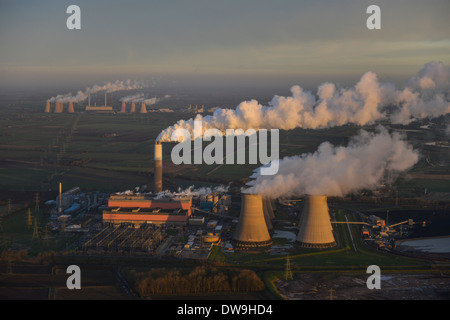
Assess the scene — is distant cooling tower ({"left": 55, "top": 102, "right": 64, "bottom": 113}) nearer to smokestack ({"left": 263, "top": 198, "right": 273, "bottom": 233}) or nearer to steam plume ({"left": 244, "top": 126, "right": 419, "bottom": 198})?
steam plume ({"left": 244, "top": 126, "right": 419, "bottom": 198})

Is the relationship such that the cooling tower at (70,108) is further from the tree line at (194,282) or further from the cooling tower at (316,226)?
the tree line at (194,282)

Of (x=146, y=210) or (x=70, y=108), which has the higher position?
(x=70, y=108)

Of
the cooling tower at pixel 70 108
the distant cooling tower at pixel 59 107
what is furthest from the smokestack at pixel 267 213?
the cooling tower at pixel 70 108

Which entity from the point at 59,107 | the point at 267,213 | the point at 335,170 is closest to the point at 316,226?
the point at 267,213

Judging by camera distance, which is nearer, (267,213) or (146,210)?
(267,213)

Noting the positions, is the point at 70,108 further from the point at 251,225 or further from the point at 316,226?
the point at 316,226

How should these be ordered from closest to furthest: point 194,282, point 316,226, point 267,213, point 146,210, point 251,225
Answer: point 194,282
point 316,226
point 251,225
point 267,213
point 146,210
